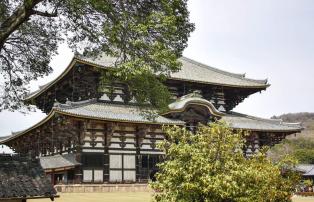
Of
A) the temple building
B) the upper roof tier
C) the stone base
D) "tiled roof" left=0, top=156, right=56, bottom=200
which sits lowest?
the stone base

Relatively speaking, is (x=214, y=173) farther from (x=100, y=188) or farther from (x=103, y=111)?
(x=103, y=111)

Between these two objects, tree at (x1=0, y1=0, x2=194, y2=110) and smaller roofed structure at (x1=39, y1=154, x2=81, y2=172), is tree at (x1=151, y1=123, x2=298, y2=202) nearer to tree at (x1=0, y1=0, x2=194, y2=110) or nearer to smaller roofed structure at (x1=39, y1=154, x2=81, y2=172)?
tree at (x1=0, y1=0, x2=194, y2=110)

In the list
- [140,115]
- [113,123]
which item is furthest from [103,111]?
[140,115]

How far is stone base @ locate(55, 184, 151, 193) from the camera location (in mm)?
33537

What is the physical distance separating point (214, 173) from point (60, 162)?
24.5 meters

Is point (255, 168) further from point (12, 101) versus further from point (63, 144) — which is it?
point (63, 144)

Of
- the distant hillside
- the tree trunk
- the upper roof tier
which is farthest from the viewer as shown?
the distant hillside

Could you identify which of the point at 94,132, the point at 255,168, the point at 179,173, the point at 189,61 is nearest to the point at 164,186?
the point at 179,173

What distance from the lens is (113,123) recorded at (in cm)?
3647

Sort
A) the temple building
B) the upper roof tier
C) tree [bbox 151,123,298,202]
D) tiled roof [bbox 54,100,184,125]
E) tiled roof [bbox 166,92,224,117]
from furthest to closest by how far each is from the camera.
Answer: the upper roof tier → tiled roof [bbox 166,92,224,117] → the temple building → tiled roof [bbox 54,100,184,125] → tree [bbox 151,123,298,202]

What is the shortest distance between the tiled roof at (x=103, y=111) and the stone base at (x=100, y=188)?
5.02 metres

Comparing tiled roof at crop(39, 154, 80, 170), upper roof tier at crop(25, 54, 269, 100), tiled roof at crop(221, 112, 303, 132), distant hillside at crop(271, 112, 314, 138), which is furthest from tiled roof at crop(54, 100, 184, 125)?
distant hillside at crop(271, 112, 314, 138)

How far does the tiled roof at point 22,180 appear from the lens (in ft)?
46.4

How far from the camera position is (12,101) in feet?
68.1
